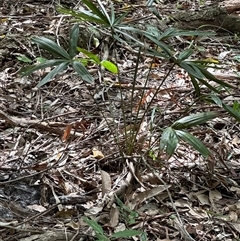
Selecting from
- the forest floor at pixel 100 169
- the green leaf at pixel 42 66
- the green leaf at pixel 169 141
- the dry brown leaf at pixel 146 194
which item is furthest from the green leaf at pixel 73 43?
the dry brown leaf at pixel 146 194

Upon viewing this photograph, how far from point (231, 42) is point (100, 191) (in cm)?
202

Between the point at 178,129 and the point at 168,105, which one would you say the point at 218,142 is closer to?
the point at 168,105

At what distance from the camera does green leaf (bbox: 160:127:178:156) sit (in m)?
1.59

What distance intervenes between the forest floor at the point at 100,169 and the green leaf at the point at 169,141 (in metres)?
0.24

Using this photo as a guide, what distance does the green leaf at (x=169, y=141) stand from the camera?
5.21 feet

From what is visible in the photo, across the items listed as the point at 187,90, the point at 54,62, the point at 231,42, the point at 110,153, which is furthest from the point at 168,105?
the point at 231,42

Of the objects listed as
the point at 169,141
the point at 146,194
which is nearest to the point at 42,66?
the point at 169,141

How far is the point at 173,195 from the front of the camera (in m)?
1.90

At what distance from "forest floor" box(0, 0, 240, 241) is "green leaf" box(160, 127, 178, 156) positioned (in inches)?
9.6

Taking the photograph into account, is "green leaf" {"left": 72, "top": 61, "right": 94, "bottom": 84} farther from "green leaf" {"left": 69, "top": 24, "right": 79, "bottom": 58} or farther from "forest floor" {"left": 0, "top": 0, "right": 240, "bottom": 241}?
"forest floor" {"left": 0, "top": 0, "right": 240, "bottom": 241}

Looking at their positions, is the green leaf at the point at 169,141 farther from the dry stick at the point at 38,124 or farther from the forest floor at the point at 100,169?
the dry stick at the point at 38,124

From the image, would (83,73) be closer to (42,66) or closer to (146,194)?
(42,66)

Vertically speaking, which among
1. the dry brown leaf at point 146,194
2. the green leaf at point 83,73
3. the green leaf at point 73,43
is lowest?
the dry brown leaf at point 146,194

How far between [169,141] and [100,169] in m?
0.47
